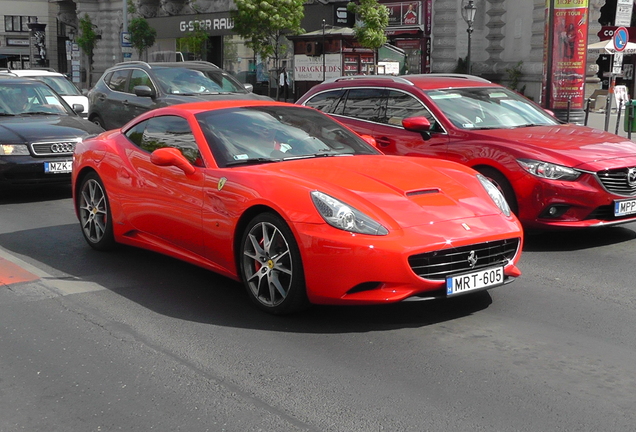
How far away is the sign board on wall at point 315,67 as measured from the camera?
2845cm

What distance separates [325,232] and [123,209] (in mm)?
2585

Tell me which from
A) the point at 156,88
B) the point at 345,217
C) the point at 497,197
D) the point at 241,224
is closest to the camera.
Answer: the point at 345,217

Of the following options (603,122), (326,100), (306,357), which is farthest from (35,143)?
(603,122)

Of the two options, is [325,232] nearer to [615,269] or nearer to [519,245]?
[519,245]

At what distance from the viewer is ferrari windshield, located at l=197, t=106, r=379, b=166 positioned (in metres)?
6.25

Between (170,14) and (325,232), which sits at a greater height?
(170,14)

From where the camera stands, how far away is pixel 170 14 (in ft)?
171

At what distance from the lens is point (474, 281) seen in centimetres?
533

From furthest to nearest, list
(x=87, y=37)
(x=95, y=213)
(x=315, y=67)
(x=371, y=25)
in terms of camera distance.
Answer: (x=87, y=37), (x=371, y=25), (x=315, y=67), (x=95, y=213)

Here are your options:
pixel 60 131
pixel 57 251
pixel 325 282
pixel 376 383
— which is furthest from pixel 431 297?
pixel 60 131

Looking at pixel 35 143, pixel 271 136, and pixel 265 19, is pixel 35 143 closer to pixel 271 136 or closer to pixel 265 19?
Result: pixel 271 136

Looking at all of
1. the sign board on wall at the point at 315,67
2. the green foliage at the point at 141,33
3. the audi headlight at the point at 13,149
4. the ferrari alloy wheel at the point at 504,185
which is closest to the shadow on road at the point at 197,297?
the ferrari alloy wheel at the point at 504,185

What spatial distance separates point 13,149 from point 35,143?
0.27 m

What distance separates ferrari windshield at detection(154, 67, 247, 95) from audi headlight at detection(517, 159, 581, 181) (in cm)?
824
